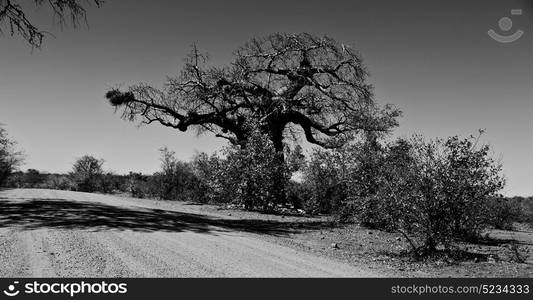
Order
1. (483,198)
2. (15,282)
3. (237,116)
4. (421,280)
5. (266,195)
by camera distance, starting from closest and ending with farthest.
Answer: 1. (15,282)
2. (421,280)
3. (483,198)
4. (266,195)
5. (237,116)

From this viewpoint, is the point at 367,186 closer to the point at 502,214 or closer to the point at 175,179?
the point at 502,214

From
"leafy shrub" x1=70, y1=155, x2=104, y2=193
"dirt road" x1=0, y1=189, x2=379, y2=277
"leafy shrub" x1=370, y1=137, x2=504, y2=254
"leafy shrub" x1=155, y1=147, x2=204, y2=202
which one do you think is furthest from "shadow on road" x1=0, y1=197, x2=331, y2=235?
"leafy shrub" x1=70, y1=155, x2=104, y2=193

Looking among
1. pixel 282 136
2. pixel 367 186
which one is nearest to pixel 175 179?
pixel 282 136

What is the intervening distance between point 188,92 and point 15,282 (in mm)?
21276

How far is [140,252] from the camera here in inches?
327

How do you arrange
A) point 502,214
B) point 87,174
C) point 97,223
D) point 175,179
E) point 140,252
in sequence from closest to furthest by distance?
1. point 140,252
2. point 97,223
3. point 502,214
4. point 175,179
5. point 87,174

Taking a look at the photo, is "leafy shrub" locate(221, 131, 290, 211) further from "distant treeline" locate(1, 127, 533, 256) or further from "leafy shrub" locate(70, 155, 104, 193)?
"leafy shrub" locate(70, 155, 104, 193)

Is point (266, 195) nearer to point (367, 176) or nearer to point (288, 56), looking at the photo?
point (367, 176)

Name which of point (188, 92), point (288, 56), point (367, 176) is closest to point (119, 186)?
point (188, 92)

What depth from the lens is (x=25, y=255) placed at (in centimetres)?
772

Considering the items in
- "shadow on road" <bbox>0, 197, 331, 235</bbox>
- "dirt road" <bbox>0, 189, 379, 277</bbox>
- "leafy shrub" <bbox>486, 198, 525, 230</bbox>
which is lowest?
"dirt road" <bbox>0, 189, 379, 277</bbox>

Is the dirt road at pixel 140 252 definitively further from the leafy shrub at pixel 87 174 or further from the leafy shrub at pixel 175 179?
the leafy shrub at pixel 87 174

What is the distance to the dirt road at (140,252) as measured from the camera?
701 cm

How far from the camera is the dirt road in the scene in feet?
23.0
